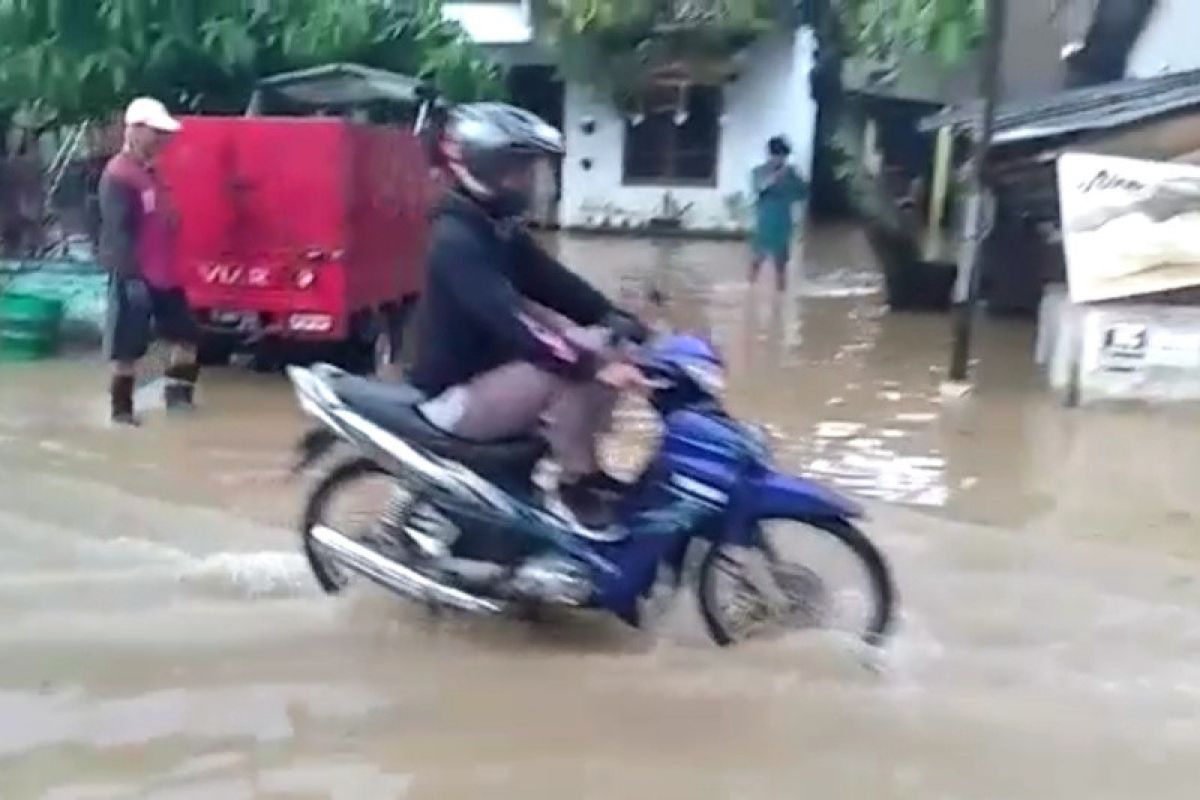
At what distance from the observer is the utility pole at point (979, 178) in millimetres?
11695

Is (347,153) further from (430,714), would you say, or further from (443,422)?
(430,714)

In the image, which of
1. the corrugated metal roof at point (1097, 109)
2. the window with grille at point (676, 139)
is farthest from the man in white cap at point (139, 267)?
the window with grille at point (676, 139)

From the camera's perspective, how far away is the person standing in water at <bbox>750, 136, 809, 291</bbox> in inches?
735

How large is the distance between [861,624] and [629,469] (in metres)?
0.95

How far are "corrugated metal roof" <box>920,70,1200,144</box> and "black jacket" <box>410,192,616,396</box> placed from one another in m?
7.34

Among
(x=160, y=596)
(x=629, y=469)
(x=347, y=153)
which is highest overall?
(x=347, y=153)

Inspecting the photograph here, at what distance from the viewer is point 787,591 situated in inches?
230

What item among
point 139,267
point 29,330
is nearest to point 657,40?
point 29,330

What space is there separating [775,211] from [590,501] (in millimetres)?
13200

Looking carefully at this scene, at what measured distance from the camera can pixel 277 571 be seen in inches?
268

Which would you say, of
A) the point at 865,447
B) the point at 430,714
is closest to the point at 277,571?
the point at 430,714

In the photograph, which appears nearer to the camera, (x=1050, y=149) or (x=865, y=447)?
(x=865, y=447)

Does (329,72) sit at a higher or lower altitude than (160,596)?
higher

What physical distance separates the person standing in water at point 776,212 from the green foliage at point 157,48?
182 inches
